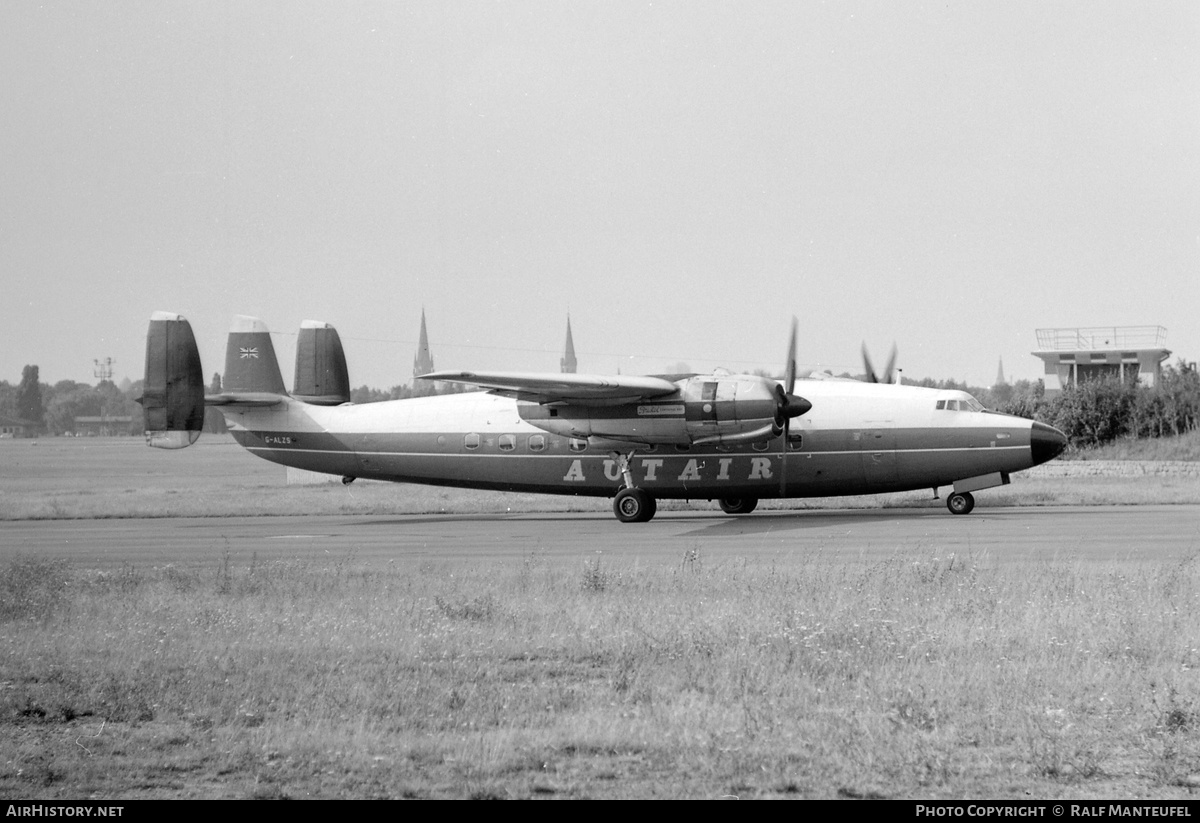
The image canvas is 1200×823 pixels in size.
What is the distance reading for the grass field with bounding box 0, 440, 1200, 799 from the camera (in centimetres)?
744

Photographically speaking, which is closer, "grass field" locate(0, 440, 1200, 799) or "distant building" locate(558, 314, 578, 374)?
"grass field" locate(0, 440, 1200, 799)

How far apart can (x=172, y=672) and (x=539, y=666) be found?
11.0 feet

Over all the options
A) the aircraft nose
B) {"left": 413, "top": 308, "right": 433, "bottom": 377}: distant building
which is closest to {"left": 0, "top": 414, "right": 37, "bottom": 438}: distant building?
{"left": 413, "top": 308, "right": 433, "bottom": 377}: distant building

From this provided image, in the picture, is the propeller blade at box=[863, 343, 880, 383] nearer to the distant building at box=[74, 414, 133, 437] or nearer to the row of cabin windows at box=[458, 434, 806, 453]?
the row of cabin windows at box=[458, 434, 806, 453]

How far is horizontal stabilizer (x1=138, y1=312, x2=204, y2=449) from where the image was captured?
3122 centimetres

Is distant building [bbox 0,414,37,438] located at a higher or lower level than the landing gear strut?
higher

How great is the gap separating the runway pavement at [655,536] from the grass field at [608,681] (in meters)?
2.84

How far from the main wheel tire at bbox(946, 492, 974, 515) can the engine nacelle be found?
4946 millimetres

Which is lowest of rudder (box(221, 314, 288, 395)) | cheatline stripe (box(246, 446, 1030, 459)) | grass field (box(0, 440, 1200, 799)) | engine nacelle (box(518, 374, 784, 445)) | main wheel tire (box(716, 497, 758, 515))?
main wheel tire (box(716, 497, 758, 515))

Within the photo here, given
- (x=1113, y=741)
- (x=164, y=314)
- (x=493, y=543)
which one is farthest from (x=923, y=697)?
(x=164, y=314)

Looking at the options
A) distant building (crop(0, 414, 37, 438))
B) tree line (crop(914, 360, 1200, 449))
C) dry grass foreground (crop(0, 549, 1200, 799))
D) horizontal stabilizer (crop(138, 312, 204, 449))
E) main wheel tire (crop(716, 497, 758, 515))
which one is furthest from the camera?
distant building (crop(0, 414, 37, 438))

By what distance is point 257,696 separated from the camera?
972 cm

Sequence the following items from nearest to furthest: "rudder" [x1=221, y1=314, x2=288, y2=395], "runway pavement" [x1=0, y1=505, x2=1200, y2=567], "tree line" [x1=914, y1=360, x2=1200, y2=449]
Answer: "runway pavement" [x1=0, y1=505, x2=1200, y2=567]
"rudder" [x1=221, y1=314, x2=288, y2=395]
"tree line" [x1=914, y1=360, x2=1200, y2=449]

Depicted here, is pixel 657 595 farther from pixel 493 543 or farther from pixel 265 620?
pixel 493 543
